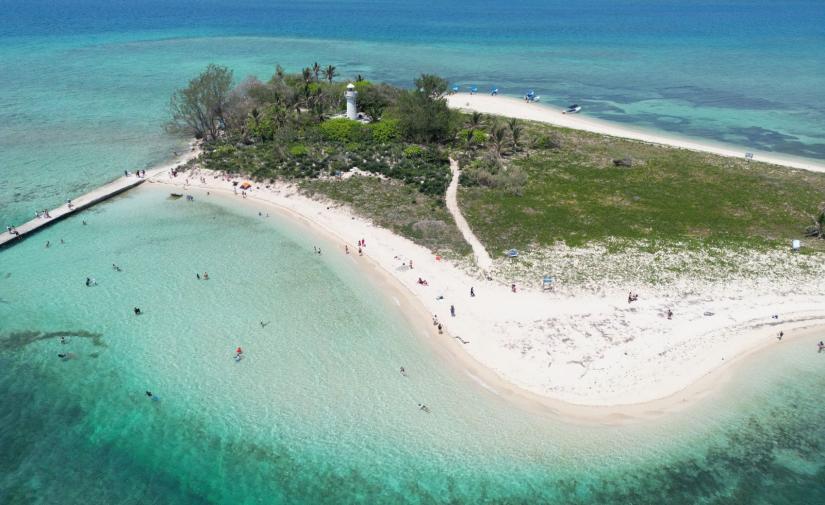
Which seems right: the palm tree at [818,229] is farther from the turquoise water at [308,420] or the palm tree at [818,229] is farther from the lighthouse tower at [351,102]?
the lighthouse tower at [351,102]

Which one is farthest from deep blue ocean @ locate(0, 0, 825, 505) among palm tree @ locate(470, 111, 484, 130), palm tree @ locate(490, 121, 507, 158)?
palm tree @ locate(470, 111, 484, 130)

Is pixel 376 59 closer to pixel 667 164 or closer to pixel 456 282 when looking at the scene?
pixel 667 164

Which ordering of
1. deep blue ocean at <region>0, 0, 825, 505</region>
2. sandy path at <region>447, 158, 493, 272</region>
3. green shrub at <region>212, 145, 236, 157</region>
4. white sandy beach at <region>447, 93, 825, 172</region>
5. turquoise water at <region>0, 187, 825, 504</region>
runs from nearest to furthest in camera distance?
turquoise water at <region>0, 187, 825, 504</region>
deep blue ocean at <region>0, 0, 825, 505</region>
sandy path at <region>447, 158, 493, 272</region>
green shrub at <region>212, 145, 236, 157</region>
white sandy beach at <region>447, 93, 825, 172</region>

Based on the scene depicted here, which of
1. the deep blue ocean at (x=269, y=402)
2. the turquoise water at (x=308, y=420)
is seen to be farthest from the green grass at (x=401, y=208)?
the turquoise water at (x=308, y=420)

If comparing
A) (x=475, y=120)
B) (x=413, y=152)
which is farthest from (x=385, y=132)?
(x=475, y=120)

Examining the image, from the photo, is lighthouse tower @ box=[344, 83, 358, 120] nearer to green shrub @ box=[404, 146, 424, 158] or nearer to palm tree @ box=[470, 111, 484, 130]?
green shrub @ box=[404, 146, 424, 158]

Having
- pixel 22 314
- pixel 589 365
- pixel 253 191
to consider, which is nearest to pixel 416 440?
pixel 589 365

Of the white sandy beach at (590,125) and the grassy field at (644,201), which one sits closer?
the grassy field at (644,201)
